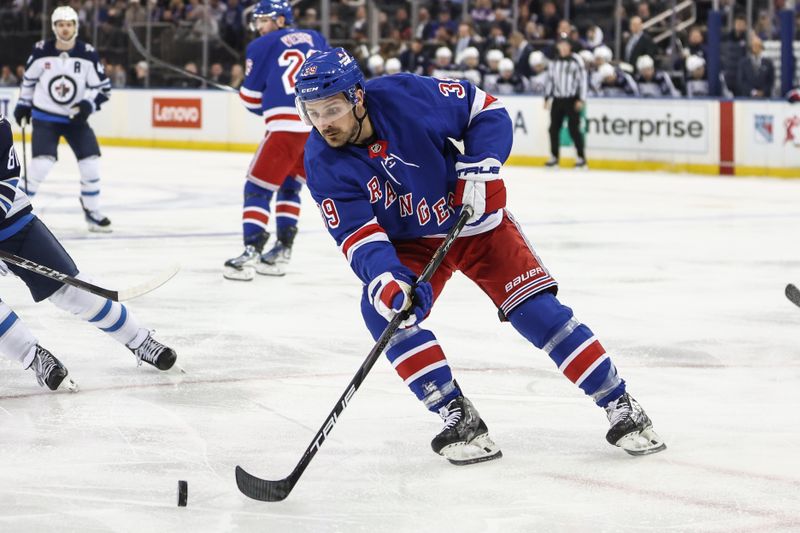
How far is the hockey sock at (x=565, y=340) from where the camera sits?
320 cm

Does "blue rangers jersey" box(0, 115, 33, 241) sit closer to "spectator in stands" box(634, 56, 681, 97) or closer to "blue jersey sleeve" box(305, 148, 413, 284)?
"blue jersey sleeve" box(305, 148, 413, 284)

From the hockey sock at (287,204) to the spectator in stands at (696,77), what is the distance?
728cm

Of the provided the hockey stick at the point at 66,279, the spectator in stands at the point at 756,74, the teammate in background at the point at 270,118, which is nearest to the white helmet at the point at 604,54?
the spectator in stands at the point at 756,74

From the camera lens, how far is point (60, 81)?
26.1ft

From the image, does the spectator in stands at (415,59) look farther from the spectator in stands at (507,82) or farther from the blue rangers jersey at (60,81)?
the blue rangers jersey at (60,81)

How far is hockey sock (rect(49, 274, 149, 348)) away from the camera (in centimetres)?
405

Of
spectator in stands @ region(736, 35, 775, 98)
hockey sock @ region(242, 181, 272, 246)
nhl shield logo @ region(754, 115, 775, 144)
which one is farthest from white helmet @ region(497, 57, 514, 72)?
hockey sock @ region(242, 181, 272, 246)

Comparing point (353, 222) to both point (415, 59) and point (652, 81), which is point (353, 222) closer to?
point (652, 81)

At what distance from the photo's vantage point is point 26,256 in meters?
3.97

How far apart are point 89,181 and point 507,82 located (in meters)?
7.12

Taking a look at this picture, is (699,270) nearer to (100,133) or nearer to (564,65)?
(564,65)

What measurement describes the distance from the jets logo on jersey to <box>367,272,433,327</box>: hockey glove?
530 centimetres

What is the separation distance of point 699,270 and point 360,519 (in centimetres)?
425

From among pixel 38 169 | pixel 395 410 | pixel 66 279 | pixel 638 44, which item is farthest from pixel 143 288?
pixel 638 44
